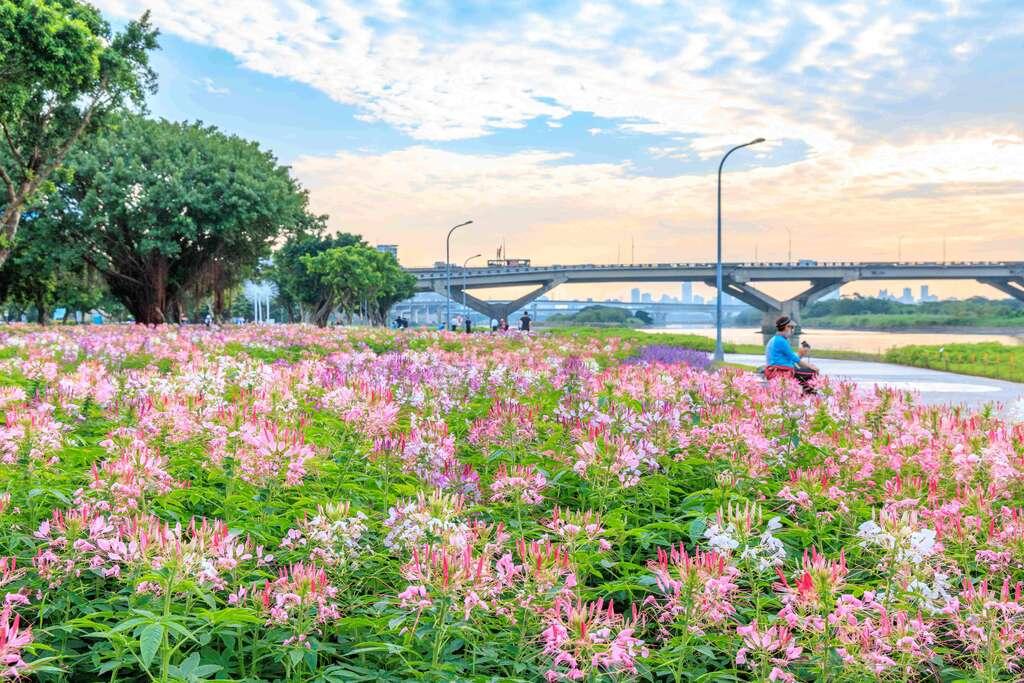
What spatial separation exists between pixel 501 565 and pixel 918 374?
2905 centimetres

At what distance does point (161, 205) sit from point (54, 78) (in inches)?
459

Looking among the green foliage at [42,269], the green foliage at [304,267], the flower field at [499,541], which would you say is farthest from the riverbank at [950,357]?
the green foliage at [304,267]

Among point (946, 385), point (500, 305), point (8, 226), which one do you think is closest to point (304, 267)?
point (500, 305)

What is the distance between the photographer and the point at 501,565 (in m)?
2.36

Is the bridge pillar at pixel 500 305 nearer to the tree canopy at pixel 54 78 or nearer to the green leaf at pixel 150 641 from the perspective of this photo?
the tree canopy at pixel 54 78

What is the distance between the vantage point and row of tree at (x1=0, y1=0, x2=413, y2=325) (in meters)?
18.0

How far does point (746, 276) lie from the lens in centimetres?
8456

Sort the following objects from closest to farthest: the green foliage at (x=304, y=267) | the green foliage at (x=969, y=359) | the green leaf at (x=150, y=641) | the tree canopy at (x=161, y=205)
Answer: the green leaf at (x=150, y=641) < the green foliage at (x=969, y=359) < the tree canopy at (x=161, y=205) < the green foliage at (x=304, y=267)

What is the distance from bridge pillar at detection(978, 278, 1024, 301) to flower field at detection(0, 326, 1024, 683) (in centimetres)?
9743

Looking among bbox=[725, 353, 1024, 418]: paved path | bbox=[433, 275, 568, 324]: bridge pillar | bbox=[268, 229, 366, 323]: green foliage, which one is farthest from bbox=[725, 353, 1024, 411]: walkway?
bbox=[433, 275, 568, 324]: bridge pillar

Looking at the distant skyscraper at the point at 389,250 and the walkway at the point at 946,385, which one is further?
the distant skyscraper at the point at 389,250

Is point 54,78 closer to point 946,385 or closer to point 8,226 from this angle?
point 8,226

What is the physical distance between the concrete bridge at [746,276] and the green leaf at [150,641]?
8090cm

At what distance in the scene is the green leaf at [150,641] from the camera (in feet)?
6.35
